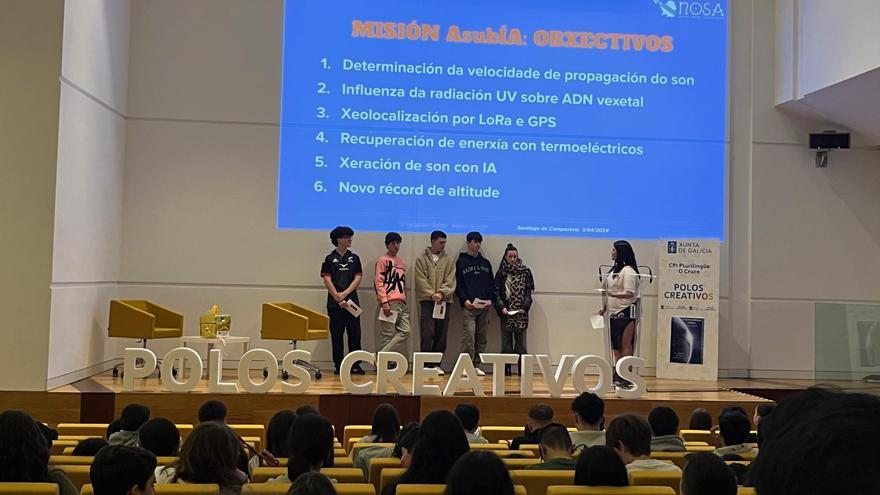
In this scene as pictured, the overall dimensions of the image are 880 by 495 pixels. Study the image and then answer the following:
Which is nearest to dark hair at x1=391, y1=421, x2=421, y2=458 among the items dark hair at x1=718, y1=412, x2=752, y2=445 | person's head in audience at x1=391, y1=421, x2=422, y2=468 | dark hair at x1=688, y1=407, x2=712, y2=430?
person's head in audience at x1=391, y1=421, x2=422, y2=468

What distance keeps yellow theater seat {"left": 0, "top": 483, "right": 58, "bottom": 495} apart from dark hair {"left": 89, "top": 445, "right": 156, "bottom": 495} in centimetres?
12

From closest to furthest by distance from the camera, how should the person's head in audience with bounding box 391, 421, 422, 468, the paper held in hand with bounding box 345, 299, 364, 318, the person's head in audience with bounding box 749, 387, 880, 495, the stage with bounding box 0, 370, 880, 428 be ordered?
the person's head in audience with bounding box 749, 387, 880, 495 → the person's head in audience with bounding box 391, 421, 422, 468 → the stage with bounding box 0, 370, 880, 428 → the paper held in hand with bounding box 345, 299, 364, 318

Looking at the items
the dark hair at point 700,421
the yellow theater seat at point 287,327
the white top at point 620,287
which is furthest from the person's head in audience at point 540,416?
the yellow theater seat at point 287,327

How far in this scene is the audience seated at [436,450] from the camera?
10.1ft

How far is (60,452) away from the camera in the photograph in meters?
4.38

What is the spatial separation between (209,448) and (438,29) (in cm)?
753

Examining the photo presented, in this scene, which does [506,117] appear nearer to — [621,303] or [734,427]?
[621,303]

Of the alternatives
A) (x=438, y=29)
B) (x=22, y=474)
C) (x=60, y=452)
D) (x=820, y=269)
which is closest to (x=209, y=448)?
(x=22, y=474)

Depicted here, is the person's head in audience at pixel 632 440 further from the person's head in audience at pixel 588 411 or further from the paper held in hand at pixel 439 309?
the paper held in hand at pixel 439 309

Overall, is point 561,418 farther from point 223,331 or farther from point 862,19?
point 862,19

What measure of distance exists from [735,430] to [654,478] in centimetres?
155

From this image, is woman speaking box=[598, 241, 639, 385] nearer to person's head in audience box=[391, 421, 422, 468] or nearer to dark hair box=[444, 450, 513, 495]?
person's head in audience box=[391, 421, 422, 468]

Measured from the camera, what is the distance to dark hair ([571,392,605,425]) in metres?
4.68

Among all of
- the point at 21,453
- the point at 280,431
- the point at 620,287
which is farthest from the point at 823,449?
the point at 620,287
